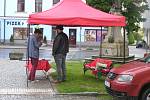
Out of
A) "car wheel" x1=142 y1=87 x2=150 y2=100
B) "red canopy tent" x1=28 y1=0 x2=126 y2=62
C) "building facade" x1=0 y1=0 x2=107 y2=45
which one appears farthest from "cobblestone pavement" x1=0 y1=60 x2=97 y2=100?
"building facade" x1=0 y1=0 x2=107 y2=45

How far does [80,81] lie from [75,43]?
44.9m

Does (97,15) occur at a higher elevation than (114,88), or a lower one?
higher

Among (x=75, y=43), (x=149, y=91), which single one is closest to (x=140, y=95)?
(x=149, y=91)

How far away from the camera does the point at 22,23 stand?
60.5 m

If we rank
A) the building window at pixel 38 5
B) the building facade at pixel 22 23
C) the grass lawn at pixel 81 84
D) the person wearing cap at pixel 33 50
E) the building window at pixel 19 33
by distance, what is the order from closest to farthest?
the grass lawn at pixel 81 84 → the person wearing cap at pixel 33 50 → the building window at pixel 19 33 → the building facade at pixel 22 23 → the building window at pixel 38 5

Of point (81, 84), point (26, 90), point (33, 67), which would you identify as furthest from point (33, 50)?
point (26, 90)

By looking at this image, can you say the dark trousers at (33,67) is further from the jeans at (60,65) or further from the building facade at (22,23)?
the building facade at (22,23)

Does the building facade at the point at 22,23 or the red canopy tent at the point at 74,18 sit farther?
the building facade at the point at 22,23

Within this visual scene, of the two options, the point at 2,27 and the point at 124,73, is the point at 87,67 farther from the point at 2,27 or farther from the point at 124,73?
the point at 2,27


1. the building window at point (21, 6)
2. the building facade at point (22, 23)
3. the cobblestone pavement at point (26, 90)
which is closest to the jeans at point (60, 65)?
the cobblestone pavement at point (26, 90)

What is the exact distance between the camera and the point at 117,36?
27.2 m

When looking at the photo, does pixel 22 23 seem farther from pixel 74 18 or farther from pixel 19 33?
pixel 74 18

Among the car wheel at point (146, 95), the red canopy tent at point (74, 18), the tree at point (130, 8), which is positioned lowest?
the car wheel at point (146, 95)

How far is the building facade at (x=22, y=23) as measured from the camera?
59.9 meters
